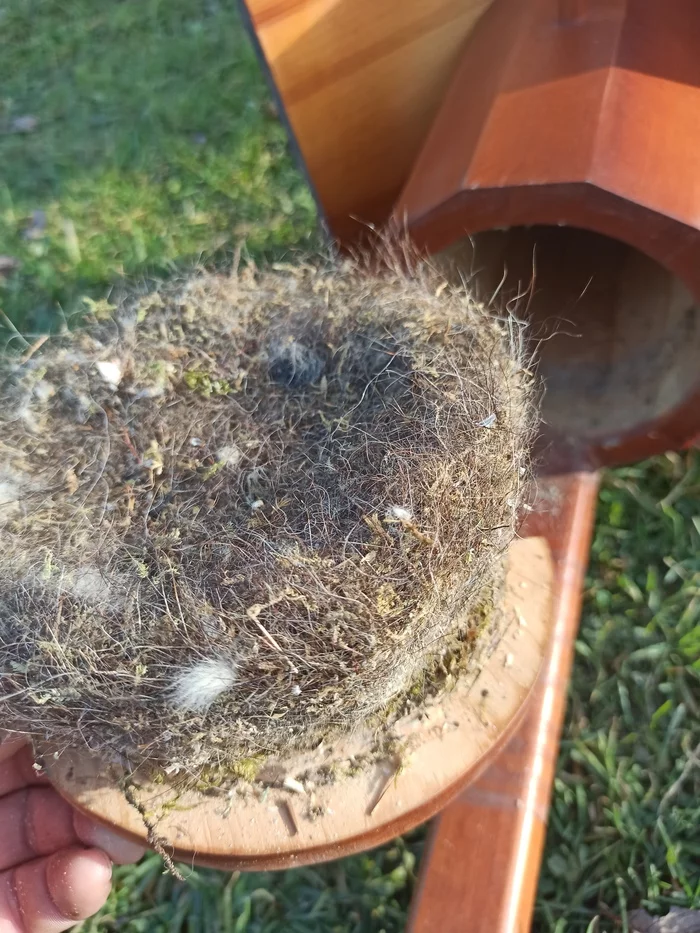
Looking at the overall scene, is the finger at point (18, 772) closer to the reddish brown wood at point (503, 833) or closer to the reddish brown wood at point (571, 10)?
the reddish brown wood at point (503, 833)

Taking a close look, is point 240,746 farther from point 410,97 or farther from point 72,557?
point 410,97

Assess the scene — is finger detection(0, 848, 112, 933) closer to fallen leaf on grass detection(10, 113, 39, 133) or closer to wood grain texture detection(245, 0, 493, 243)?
wood grain texture detection(245, 0, 493, 243)

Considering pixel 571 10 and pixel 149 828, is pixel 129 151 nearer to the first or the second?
pixel 571 10

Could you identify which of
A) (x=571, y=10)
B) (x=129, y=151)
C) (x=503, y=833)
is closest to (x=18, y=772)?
(x=503, y=833)

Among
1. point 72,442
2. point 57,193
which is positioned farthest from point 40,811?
point 57,193

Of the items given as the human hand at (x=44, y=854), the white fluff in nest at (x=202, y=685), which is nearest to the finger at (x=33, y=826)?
A: the human hand at (x=44, y=854)

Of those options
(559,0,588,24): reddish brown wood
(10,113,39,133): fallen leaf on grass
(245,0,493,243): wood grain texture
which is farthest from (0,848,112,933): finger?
(10,113,39,133): fallen leaf on grass
